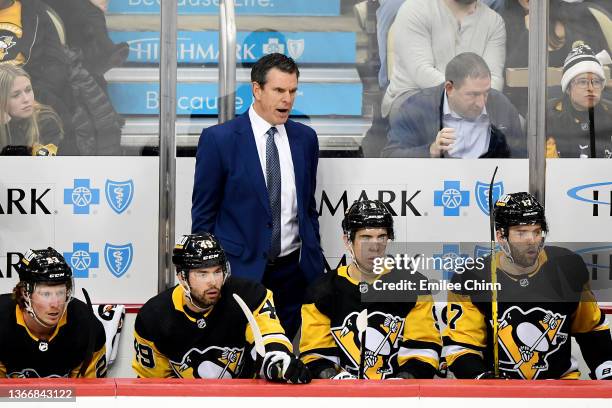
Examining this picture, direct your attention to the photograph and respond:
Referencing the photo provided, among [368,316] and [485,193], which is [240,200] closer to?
[368,316]

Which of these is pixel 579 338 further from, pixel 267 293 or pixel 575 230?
pixel 267 293

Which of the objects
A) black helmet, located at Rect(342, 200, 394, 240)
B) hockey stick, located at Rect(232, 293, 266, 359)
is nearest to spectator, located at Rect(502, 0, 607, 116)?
black helmet, located at Rect(342, 200, 394, 240)

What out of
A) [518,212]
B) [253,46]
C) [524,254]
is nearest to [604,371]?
[524,254]

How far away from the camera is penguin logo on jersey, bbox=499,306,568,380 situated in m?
3.21

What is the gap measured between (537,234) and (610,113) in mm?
714

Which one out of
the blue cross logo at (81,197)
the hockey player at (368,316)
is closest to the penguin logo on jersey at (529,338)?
the hockey player at (368,316)

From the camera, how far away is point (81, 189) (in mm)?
3689

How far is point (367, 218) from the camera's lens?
126 inches

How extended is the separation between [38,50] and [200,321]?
3.80 feet

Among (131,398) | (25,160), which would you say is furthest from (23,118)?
(131,398)

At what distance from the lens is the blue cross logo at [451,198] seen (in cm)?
371

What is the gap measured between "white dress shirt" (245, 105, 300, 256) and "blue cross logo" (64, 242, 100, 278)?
68 centimetres

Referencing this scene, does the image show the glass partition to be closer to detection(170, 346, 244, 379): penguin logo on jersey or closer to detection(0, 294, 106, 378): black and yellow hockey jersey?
detection(0, 294, 106, 378): black and yellow hockey jersey

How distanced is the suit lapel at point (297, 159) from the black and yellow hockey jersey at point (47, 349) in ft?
2.43
